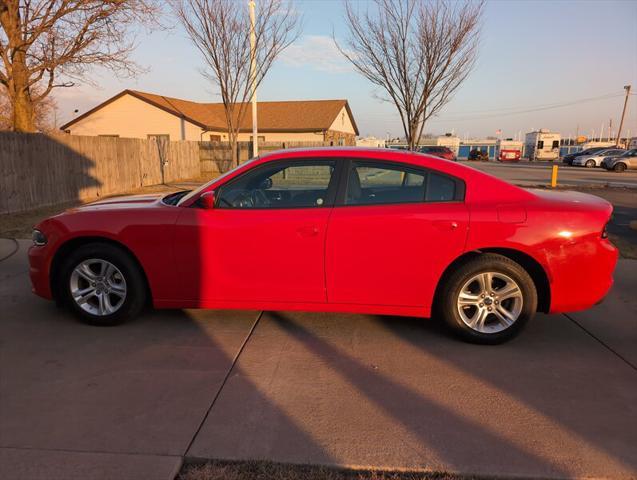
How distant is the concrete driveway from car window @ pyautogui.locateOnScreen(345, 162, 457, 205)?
1.19 meters

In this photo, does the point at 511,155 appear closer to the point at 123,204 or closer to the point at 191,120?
the point at 191,120

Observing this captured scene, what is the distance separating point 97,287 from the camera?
13.6 feet

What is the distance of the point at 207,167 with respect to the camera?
26.2m

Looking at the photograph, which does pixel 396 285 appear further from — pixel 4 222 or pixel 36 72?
pixel 36 72

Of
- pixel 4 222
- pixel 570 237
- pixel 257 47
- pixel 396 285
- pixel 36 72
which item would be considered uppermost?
pixel 257 47

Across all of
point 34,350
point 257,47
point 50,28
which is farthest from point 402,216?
point 50,28

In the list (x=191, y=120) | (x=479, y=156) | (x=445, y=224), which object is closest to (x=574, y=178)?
(x=191, y=120)

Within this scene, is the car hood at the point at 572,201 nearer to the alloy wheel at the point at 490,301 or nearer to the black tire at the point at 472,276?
the black tire at the point at 472,276

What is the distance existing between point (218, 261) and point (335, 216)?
105 cm

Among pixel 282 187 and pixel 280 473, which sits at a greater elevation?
pixel 282 187

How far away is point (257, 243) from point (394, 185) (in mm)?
1242

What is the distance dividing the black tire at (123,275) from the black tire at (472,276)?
102 inches

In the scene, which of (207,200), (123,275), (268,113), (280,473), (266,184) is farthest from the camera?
(268,113)

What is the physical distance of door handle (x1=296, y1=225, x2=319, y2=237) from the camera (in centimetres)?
375
